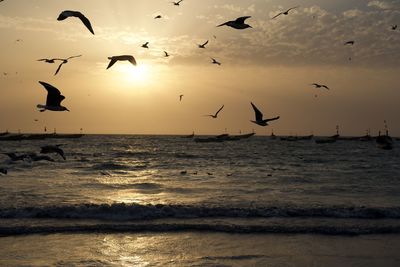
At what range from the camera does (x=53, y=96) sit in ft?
35.8

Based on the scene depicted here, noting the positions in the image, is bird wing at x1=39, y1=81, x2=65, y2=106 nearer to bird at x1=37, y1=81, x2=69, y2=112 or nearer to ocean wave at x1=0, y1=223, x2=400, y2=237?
bird at x1=37, y1=81, x2=69, y2=112

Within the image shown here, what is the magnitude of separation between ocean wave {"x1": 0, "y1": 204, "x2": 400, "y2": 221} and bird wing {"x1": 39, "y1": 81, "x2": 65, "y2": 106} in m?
11.1

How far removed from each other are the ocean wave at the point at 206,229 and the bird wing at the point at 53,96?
834 cm

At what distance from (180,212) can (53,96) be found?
12.5m

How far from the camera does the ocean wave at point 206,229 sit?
17.9m

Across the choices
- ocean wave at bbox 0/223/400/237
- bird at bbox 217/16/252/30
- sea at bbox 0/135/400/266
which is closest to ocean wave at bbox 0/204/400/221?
sea at bbox 0/135/400/266

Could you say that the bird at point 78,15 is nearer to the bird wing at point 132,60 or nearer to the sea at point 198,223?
the bird wing at point 132,60

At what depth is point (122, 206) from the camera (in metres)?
23.5

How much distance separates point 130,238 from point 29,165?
31.1 m

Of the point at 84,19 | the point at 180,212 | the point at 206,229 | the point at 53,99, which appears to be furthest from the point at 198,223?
the point at 84,19

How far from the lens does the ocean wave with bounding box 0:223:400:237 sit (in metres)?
17.9

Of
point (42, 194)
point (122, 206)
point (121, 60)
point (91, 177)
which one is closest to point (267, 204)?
point (122, 206)

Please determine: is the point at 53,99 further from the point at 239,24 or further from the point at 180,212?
the point at 180,212

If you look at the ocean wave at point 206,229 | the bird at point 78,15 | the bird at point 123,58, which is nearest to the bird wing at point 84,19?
the bird at point 78,15
